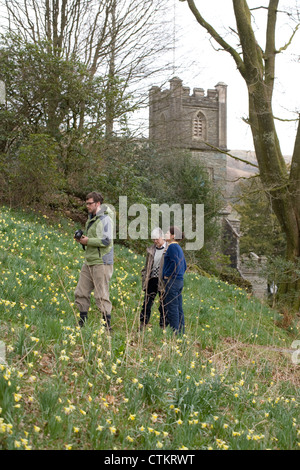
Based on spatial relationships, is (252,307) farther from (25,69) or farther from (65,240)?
(25,69)

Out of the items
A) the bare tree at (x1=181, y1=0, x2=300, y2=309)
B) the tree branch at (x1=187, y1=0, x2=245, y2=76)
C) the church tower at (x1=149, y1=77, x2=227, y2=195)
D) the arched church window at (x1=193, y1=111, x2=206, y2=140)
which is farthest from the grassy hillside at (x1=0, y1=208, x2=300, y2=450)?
the arched church window at (x1=193, y1=111, x2=206, y2=140)

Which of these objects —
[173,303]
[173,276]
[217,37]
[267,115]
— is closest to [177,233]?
[173,276]

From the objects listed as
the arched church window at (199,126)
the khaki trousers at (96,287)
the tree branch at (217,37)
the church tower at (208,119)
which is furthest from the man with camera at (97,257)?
the arched church window at (199,126)

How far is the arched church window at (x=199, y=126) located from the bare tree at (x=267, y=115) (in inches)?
1165

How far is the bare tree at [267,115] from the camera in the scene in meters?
12.9

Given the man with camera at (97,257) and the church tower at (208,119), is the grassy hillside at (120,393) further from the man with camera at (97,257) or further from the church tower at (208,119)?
the church tower at (208,119)

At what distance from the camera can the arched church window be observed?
4325 cm

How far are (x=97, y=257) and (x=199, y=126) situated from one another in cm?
3948

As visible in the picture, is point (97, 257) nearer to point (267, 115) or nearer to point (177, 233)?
point (177, 233)

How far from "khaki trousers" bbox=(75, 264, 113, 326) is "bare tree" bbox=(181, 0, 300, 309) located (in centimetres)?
793

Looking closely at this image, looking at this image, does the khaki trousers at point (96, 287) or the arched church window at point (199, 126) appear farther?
the arched church window at point (199, 126)

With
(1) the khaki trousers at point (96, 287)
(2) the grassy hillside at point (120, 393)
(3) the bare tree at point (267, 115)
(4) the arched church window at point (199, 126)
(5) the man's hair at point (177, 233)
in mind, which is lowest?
(2) the grassy hillside at point (120, 393)

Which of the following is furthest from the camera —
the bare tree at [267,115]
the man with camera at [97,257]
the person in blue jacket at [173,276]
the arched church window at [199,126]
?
the arched church window at [199,126]

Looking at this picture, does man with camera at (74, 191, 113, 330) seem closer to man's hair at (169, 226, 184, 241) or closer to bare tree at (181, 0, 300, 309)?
man's hair at (169, 226, 184, 241)
